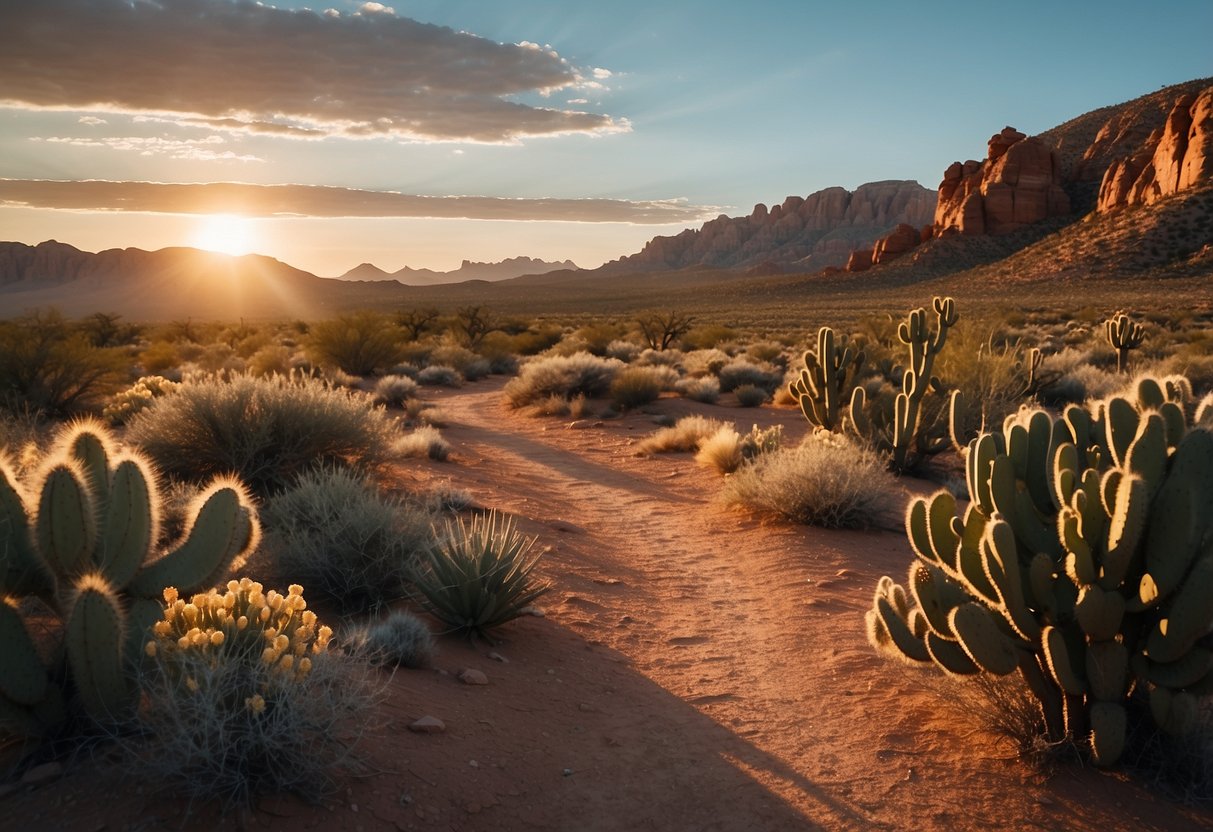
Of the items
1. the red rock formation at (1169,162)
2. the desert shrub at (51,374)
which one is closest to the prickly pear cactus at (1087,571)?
the desert shrub at (51,374)

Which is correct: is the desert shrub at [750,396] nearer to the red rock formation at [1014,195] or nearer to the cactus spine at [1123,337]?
the cactus spine at [1123,337]

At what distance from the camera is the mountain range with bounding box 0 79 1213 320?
63062 mm

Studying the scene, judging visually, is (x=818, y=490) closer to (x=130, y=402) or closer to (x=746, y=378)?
(x=130, y=402)

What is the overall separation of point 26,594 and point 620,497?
25.1 ft

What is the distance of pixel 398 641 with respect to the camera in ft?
16.5

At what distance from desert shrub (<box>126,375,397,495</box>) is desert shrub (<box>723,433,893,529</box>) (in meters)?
4.49

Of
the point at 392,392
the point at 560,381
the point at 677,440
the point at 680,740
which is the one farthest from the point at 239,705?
the point at 560,381

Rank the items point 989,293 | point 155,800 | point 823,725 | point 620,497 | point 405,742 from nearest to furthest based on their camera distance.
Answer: point 155,800 < point 405,742 < point 823,725 < point 620,497 < point 989,293

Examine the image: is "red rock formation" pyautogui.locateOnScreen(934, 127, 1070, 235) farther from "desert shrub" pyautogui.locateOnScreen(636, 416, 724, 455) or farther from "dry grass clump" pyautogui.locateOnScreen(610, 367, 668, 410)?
"desert shrub" pyautogui.locateOnScreen(636, 416, 724, 455)

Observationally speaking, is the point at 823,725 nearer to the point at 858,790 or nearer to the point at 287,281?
the point at 858,790

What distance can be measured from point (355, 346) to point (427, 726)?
21302mm

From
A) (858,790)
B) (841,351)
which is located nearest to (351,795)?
(858,790)

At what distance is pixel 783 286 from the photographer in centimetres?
8856

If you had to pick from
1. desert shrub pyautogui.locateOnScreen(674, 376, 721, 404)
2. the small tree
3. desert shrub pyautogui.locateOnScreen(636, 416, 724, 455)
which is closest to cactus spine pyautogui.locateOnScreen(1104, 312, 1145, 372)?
desert shrub pyautogui.locateOnScreen(674, 376, 721, 404)
